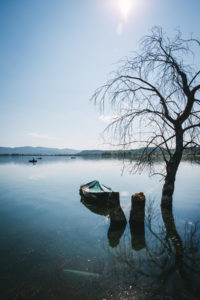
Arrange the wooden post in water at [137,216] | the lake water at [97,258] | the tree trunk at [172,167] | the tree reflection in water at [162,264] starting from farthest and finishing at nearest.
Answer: the tree trunk at [172,167]
the wooden post in water at [137,216]
the lake water at [97,258]
the tree reflection in water at [162,264]

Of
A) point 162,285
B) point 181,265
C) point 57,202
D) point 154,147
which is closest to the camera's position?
point 162,285

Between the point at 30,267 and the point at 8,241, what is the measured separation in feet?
8.76

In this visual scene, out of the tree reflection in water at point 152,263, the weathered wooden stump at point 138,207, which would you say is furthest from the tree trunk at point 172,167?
the weathered wooden stump at point 138,207

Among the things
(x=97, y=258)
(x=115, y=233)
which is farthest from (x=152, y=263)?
(x=115, y=233)

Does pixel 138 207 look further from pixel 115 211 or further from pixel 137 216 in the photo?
pixel 115 211

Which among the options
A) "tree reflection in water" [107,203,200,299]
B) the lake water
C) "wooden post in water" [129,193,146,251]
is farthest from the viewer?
"wooden post in water" [129,193,146,251]

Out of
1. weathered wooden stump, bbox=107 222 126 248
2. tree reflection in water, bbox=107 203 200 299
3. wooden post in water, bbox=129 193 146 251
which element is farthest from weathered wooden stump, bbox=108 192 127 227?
tree reflection in water, bbox=107 203 200 299

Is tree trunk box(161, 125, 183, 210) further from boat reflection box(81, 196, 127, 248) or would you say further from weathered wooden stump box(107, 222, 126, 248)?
weathered wooden stump box(107, 222, 126, 248)

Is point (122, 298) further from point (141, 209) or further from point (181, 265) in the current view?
point (141, 209)

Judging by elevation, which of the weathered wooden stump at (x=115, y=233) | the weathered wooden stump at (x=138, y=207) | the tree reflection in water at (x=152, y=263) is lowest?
the weathered wooden stump at (x=115, y=233)

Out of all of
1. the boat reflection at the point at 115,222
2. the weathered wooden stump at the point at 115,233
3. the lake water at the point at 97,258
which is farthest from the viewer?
the boat reflection at the point at 115,222

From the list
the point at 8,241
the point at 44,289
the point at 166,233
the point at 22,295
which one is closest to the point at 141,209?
the point at 166,233

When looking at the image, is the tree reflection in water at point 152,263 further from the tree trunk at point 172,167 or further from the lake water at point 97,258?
the tree trunk at point 172,167

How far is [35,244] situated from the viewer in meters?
6.56
